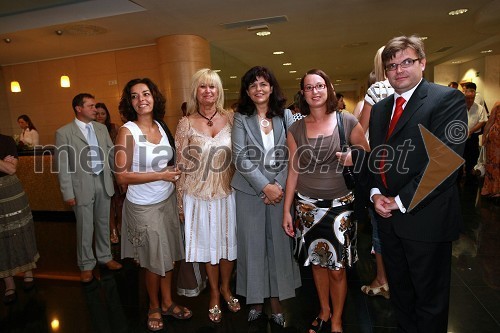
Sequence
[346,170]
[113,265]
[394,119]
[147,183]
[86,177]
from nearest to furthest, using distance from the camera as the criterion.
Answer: [394,119]
[346,170]
[147,183]
[86,177]
[113,265]

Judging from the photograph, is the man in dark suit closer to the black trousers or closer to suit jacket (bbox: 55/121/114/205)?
the black trousers

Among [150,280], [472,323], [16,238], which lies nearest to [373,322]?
[472,323]

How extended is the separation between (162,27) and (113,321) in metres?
4.82

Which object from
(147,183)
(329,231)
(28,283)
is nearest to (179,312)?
(147,183)

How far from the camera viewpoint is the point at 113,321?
2533mm

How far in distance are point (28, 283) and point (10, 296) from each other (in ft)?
0.62

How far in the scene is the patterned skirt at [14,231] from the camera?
282cm

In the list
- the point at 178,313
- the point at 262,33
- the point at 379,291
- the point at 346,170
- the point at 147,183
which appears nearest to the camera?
the point at 346,170

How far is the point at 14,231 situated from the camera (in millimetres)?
2893

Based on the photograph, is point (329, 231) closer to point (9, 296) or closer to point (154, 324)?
point (154, 324)

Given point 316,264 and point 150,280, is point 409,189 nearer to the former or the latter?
point 316,264

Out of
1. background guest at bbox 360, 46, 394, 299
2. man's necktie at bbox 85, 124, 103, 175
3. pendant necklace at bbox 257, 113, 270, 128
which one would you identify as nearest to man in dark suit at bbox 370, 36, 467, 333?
background guest at bbox 360, 46, 394, 299

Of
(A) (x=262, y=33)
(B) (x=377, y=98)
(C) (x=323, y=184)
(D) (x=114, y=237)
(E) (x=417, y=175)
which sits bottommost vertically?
(D) (x=114, y=237)

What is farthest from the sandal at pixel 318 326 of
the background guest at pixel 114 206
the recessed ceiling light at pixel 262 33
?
the recessed ceiling light at pixel 262 33
